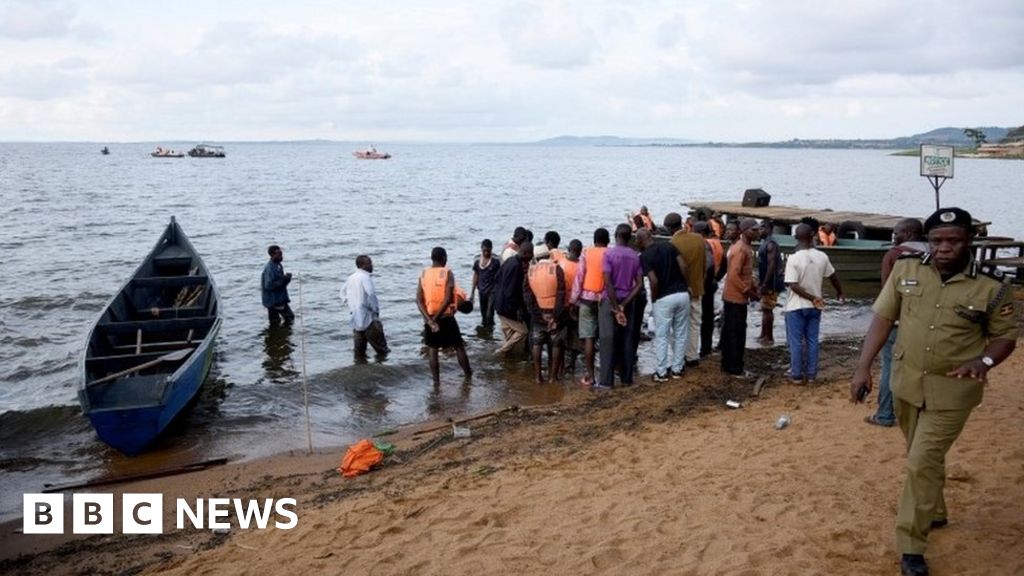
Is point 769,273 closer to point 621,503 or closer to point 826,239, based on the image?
point 621,503

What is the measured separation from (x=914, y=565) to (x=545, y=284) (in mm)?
6074

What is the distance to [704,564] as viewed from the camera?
471 cm

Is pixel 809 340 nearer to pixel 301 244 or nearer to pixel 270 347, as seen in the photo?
pixel 270 347

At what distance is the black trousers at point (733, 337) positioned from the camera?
9.53 m

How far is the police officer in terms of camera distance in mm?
4082

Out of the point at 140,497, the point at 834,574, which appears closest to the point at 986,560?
the point at 834,574

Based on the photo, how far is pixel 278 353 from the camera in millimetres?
13875

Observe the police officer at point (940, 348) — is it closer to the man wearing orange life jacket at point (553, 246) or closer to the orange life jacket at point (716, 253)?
the orange life jacket at point (716, 253)

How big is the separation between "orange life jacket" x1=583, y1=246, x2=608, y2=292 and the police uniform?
5.20 metres

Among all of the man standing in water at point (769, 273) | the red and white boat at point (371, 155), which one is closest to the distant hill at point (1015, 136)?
the red and white boat at point (371, 155)

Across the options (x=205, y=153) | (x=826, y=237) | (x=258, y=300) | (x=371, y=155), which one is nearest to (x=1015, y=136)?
(x=371, y=155)

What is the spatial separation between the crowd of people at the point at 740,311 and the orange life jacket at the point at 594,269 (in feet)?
0.06

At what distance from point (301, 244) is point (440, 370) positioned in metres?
19.2

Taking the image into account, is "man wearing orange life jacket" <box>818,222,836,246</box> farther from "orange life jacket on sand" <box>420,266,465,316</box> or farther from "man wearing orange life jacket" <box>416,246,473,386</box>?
"orange life jacket on sand" <box>420,266,465,316</box>
